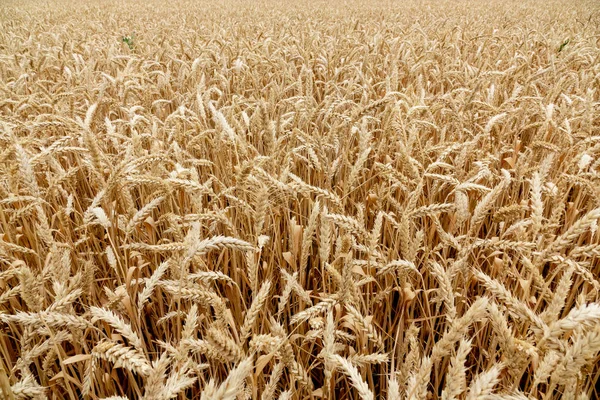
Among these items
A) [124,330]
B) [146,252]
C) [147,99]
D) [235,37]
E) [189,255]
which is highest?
[235,37]

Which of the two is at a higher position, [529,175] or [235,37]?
[235,37]

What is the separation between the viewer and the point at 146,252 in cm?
172

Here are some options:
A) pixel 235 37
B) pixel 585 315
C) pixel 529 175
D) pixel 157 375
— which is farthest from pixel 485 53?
pixel 157 375

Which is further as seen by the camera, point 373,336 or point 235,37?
point 235,37

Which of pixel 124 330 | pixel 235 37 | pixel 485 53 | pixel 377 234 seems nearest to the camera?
pixel 124 330

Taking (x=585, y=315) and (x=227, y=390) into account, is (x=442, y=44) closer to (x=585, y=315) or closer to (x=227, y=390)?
(x=585, y=315)

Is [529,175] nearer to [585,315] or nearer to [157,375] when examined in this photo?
[585,315]

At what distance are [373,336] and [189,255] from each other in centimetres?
50

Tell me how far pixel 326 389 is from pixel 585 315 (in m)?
0.54

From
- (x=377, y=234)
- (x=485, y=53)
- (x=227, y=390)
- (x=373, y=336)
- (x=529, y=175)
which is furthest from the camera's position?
(x=485, y=53)

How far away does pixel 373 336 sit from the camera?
3.29ft

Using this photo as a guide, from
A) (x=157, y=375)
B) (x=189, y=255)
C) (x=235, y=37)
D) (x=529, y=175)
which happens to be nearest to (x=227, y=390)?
(x=157, y=375)

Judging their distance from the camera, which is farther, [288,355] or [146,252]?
[146,252]

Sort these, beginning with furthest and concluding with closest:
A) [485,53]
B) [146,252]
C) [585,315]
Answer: [485,53] → [146,252] → [585,315]
